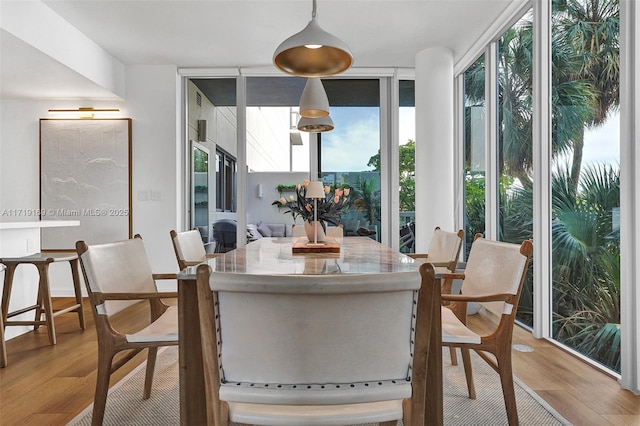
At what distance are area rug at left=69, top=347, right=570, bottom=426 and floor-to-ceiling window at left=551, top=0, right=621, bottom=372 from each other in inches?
28.0

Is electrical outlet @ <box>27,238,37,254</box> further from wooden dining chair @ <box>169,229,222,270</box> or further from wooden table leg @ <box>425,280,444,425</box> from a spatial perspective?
wooden table leg @ <box>425,280,444,425</box>

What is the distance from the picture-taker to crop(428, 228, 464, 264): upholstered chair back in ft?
7.75

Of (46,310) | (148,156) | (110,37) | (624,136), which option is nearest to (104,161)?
(148,156)

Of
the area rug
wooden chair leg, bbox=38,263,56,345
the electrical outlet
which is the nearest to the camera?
the area rug

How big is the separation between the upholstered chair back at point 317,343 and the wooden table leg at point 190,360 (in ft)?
1.54

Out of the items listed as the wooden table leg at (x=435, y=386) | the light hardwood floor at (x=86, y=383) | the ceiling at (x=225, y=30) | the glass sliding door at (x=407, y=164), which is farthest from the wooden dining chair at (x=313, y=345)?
the glass sliding door at (x=407, y=164)

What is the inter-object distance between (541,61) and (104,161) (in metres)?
4.35

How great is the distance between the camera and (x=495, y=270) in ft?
5.82

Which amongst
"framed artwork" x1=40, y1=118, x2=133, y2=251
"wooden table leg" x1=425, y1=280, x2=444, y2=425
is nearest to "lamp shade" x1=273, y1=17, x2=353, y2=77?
"wooden table leg" x1=425, y1=280, x2=444, y2=425

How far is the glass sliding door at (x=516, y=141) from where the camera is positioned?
3229 millimetres

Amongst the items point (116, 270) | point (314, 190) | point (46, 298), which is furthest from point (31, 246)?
point (314, 190)

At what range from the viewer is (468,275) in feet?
6.56

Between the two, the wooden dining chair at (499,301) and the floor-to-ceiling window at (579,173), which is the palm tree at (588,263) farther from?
the wooden dining chair at (499,301)

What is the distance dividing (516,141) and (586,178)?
93cm
